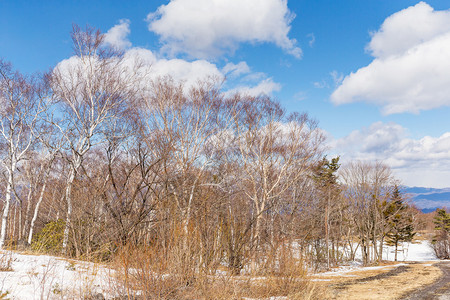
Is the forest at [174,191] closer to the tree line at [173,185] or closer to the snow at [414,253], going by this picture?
the tree line at [173,185]

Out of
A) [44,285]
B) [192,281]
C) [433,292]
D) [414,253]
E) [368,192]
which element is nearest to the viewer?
[44,285]

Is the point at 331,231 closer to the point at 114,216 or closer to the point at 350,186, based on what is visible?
the point at 350,186

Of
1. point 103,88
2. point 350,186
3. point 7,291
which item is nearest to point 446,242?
point 350,186

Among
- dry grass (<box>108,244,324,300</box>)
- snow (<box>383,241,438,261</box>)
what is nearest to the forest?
dry grass (<box>108,244,324,300</box>)

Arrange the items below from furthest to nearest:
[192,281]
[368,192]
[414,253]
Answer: [414,253], [368,192], [192,281]

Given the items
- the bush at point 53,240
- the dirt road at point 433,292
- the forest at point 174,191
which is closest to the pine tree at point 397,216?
the forest at point 174,191

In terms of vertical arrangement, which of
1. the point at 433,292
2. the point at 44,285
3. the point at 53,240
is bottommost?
the point at 433,292

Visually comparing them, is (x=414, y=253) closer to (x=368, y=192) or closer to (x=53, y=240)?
(x=368, y=192)

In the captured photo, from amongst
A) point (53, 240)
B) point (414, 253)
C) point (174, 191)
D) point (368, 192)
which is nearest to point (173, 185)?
point (174, 191)

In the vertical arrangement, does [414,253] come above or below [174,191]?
below

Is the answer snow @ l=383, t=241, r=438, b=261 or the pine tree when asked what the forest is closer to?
the pine tree

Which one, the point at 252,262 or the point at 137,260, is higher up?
the point at 137,260

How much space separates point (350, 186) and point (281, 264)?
26.1 metres

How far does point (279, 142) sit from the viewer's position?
773 inches
